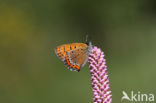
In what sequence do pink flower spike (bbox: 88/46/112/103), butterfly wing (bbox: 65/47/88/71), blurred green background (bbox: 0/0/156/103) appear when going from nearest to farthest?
1. pink flower spike (bbox: 88/46/112/103)
2. butterfly wing (bbox: 65/47/88/71)
3. blurred green background (bbox: 0/0/156/103)

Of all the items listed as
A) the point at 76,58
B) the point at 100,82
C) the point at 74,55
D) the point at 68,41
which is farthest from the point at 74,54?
the point at 68,41

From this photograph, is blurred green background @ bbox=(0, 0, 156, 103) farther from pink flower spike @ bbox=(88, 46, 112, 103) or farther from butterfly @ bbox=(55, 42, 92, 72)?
pink flower spike @ bbox=(88, 46, 112, 103)

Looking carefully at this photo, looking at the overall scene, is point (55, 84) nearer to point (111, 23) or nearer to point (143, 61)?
point (143, 61)

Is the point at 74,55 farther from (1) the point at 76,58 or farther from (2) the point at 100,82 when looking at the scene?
(2) the point at 100,82

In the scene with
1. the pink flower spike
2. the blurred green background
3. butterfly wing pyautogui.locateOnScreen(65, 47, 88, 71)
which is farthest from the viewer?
the blurred green background

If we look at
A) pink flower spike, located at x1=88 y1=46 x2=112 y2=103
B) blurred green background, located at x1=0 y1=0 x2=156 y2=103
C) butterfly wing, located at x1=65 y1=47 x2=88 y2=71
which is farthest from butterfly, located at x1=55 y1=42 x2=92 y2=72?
blurred green background, located at x1=0 y1=0 x2=156 y2=103

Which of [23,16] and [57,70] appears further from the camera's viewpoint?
[23,16]

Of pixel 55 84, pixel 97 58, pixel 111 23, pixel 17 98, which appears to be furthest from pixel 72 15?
pixel 97 58
